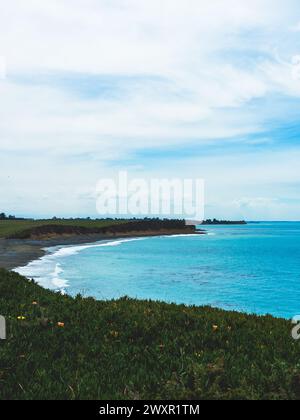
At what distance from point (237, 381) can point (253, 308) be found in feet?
84.1

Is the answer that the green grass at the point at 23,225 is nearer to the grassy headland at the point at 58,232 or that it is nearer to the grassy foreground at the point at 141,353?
the grassy headland at the point at 58,232

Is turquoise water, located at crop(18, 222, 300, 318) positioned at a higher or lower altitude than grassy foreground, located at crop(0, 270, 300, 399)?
lower

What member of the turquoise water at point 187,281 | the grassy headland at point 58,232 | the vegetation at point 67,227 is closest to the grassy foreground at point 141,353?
the turquoise water at point 187,281

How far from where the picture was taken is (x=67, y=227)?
129000mm

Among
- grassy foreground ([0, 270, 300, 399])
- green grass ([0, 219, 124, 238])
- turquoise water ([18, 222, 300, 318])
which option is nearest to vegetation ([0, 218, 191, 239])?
green grass ([0, 219, 124, 238])

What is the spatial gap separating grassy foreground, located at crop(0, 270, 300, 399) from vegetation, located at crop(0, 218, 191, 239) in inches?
3555

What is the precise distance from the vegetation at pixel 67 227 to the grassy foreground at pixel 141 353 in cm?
9029

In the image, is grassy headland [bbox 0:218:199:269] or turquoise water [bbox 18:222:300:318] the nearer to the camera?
turquoise water [bbox 18:222:300:318]

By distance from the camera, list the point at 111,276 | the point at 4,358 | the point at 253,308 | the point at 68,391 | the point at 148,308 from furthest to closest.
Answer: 1. the point at 111,276
2. the point at 253,308
3. the point at 148,308
4. the point at 4,358
5. the point at 68,391

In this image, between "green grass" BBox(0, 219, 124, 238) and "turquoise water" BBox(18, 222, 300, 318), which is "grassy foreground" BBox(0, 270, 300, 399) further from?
"green grass" BBox(0, 219, 124, 238)

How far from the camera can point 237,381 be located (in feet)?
27.1

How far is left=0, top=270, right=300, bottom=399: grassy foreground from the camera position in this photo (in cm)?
801
